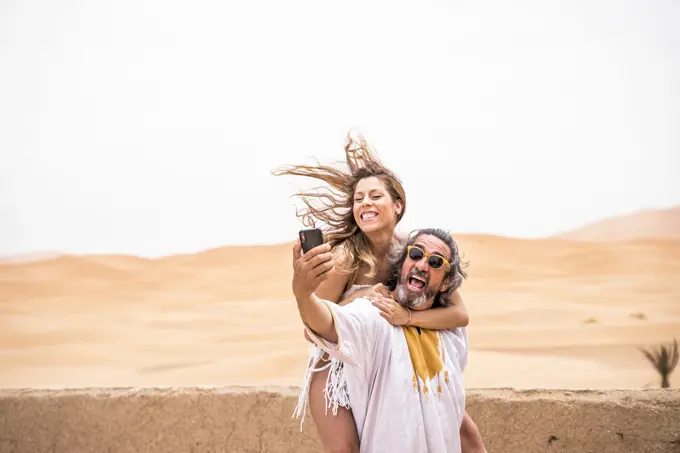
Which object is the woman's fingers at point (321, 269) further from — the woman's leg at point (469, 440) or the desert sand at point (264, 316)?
the desert sand at point (264, 316)

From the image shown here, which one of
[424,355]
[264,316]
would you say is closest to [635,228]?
[264,316]

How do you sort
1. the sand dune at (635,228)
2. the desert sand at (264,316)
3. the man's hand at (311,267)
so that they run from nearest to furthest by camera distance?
the man's hand at (311,267)
the desert sand at (264,316)
the sand dune at (635,228)

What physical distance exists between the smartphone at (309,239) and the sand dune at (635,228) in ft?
52.8

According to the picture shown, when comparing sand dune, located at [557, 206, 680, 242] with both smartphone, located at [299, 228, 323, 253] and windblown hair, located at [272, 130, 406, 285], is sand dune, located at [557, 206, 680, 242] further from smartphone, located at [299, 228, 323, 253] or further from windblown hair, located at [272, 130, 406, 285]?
smartphone, located at [299, 228, 323, 253]

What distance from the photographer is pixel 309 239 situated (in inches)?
99.8

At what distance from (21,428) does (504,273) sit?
14.1 m

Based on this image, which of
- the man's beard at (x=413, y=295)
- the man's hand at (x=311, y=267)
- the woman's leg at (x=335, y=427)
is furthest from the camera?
the man's beard at (x=413, y=295)

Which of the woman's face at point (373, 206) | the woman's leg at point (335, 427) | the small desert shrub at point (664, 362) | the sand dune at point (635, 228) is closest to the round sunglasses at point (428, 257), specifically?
the woman's face at point (373, 206)

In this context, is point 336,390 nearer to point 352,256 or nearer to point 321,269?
Result: point 352,256

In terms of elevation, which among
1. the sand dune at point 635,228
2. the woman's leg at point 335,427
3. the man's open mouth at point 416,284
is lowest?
the sand dune at point 635,228

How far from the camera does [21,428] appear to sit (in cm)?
459

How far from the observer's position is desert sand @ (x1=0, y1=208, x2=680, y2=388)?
12789 millimetres

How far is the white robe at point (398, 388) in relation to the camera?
305 cm

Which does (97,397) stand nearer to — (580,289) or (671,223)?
(580,289)
